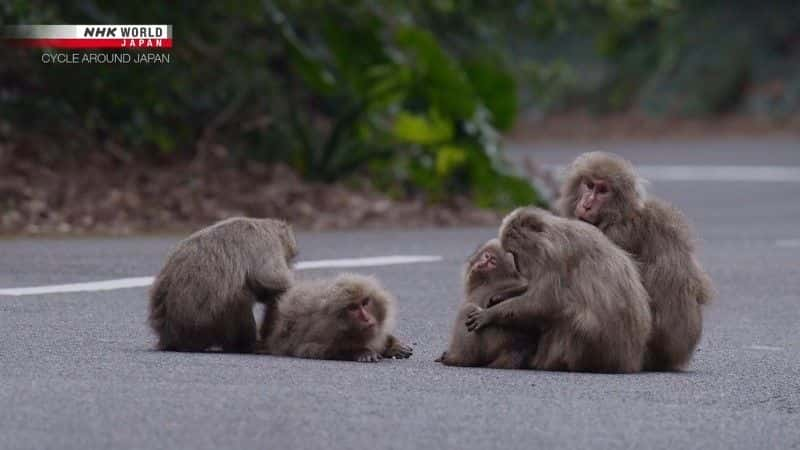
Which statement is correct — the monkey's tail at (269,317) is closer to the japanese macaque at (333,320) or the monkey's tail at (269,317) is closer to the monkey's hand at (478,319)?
the japanese macaque at (333,320)

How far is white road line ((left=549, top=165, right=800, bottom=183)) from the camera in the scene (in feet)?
87.0

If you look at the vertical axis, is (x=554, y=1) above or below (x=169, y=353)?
above

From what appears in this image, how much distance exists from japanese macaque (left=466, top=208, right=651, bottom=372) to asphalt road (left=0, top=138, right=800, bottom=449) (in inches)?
5.8

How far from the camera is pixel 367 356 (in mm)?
9297

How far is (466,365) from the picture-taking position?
9.09 metres

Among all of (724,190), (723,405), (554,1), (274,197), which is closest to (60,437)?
(723,405)

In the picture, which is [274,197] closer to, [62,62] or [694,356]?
[62,62]

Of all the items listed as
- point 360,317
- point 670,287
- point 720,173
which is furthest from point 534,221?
point 720,173

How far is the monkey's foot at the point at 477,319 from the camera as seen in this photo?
8852 millimetres

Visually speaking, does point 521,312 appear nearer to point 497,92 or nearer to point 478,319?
point 478,319

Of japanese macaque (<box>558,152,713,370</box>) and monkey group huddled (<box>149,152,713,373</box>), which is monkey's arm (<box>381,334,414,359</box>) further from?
japanese macaque (<box>558,152,713,370</box>)

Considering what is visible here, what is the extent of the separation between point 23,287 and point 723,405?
5.90m

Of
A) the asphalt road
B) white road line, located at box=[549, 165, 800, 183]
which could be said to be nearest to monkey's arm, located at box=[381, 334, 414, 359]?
the asphalt road

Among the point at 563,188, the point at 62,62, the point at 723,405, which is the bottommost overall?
the point at 723,405
